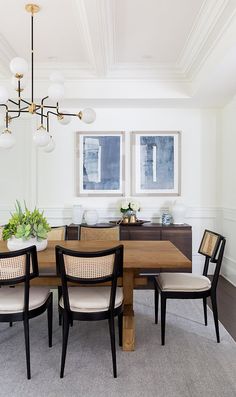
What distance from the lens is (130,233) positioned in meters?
4.74

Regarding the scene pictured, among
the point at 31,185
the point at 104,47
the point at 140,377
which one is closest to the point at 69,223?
the point at 31,185

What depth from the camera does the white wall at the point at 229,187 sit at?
4672 mm

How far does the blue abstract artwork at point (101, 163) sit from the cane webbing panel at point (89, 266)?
2.91 m

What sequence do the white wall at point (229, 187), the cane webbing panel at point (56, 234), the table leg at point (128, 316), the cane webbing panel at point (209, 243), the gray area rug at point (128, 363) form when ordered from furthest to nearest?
the white wall at point (229, 187), the cane webbing panel at point (56, 234), the cane webbing panel at point (209, 243), the table leg at point (128, 316), the gray area rug at point (128, 363)

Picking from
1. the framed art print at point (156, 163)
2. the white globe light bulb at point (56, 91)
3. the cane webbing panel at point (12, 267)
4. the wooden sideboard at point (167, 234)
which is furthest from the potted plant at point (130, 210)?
the cane webbing panel at point (12, 267)

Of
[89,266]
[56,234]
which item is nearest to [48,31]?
[56,234]

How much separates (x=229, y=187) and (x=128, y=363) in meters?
3.14

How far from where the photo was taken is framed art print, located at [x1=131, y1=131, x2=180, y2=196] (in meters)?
5.16

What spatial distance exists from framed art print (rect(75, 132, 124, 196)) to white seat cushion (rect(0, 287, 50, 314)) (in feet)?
8.64

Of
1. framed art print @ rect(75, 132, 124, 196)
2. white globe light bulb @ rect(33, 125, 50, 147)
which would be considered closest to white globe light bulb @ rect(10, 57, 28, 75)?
white globe light bulb @ rect(33, 125, 50, 147)

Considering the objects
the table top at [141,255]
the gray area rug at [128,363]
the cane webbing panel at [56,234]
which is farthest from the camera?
the cane webbing panel at [56,234]

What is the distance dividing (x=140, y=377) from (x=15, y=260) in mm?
1151

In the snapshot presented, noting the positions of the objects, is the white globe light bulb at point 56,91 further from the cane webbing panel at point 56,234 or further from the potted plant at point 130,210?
the potted plant at point 130,210

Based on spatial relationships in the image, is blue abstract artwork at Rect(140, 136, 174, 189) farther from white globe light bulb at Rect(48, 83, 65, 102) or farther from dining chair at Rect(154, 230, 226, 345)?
white globe light bulb at Rect(48, 83, 65, 102)
